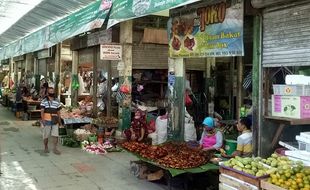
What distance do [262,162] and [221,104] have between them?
7.72 meters

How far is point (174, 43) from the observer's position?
29.3 ft

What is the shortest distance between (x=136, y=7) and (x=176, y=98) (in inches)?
89.4

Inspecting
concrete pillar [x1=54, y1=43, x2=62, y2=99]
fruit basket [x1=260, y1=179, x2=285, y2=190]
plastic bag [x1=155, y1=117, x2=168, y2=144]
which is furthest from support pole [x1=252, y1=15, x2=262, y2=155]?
concrete pillar [x1=54, y1=43, x2=62, y2=99]

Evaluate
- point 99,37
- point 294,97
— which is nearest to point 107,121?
point 99,37

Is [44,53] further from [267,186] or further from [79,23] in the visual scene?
[267,186]

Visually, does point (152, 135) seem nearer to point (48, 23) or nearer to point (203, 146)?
point (203, 146)

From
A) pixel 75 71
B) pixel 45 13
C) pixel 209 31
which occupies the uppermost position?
pixel 45 13

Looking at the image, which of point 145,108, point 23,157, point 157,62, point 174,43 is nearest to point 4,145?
point 23,157

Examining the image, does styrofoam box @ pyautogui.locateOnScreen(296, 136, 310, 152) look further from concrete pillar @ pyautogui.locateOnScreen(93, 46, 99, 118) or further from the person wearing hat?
concrete pillar @ pyautogui.locateOnScreen(93, 46, 99, 118)

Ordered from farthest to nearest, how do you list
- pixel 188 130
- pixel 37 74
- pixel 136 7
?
pixel 37 74
pixel 188 130
pixel 136 7

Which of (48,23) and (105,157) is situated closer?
(105,157)

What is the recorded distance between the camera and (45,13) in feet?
48.2

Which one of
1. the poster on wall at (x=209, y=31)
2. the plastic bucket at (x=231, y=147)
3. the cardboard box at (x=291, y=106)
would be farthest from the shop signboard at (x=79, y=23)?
the cardboard box at (x=291, y=106)

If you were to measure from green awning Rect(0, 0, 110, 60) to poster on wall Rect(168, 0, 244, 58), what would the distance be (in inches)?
97.5
